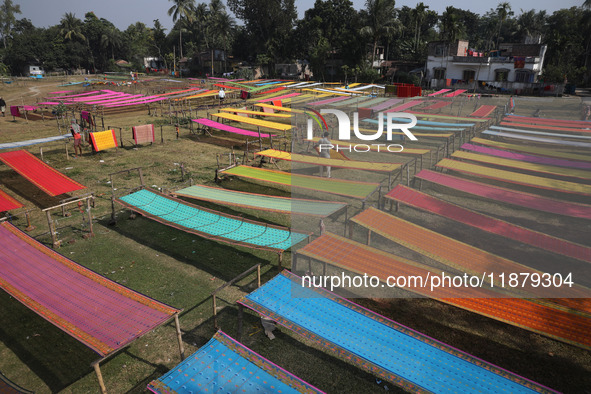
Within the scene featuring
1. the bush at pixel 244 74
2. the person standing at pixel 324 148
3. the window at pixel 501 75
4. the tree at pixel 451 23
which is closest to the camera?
the person standing at pixel 324 148

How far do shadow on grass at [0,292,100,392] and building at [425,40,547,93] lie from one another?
4090cm

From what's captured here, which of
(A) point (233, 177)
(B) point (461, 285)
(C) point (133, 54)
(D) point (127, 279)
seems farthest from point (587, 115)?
(C) point (133, 54)

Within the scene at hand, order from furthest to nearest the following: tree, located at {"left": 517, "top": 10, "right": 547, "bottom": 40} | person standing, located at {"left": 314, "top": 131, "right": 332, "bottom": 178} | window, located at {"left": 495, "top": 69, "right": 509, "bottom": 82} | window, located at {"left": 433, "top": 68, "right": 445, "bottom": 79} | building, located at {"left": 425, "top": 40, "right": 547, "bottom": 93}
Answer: tree, located at {"left": 517, "top": 10, "right": 547, "bottom": 40} → window, located at {"left": 433, "top": 68, "right": 445, "bottom": 79} → window, located at {"left": 495, "top": 69, "right": 509, "bottom": 82} → building, located at {"left": 425, "top": 40, "right": 547, "bottom": 93} → person standing, located at {"left": 314, "top": 131, "right": 332, "bottom": 178}

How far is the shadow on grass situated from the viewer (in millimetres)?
5039

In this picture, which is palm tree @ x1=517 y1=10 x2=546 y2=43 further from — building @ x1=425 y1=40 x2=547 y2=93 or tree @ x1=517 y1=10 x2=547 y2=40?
building @ x1=425 y1=40 x2=547 y2=93

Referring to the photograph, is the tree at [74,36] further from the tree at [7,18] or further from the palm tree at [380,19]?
the palm tree at [380,19]

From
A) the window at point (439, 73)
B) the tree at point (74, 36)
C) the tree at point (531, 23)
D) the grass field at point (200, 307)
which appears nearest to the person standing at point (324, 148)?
the grass field at point (200, 307)

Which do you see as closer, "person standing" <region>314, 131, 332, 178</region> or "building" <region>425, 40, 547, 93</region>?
"person standing" <region>314, 131, 332, 178</region>

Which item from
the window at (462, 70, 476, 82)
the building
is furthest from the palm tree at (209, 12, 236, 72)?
the window at (462, 70, 476, 82)

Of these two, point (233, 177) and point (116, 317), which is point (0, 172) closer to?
point (233, 177)

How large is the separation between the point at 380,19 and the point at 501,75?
15171 mm

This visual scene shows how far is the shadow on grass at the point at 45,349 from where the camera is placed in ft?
16.5

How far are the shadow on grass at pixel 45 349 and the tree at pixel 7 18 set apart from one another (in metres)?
86.5

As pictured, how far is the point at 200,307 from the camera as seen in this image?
20.8ft
